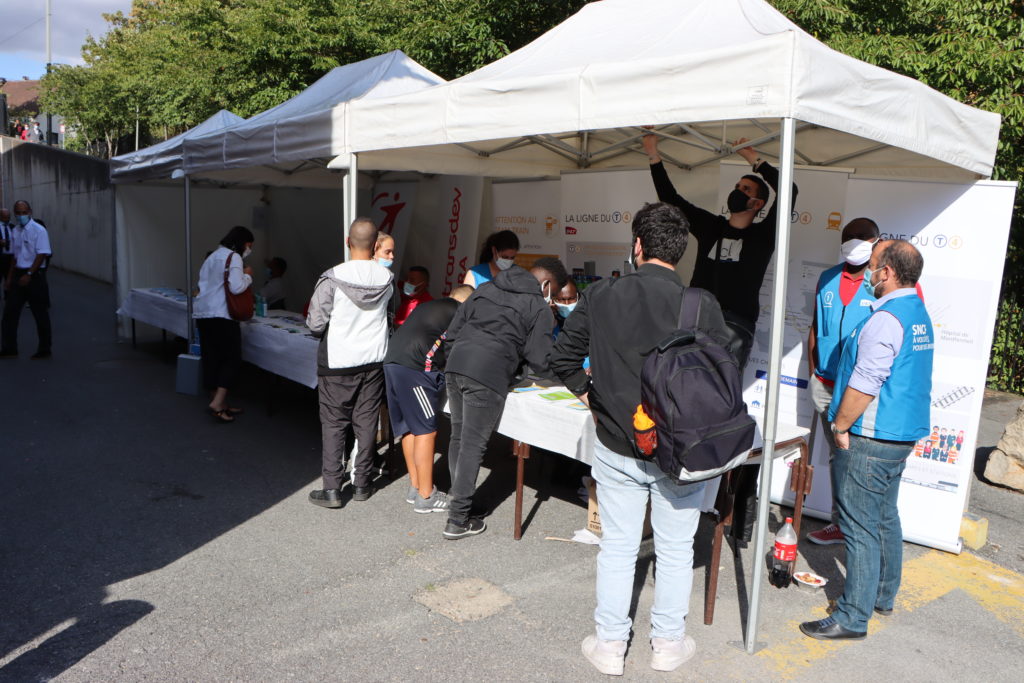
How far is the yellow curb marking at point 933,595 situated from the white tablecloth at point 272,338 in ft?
12.6

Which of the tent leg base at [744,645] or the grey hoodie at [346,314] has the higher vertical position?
the grey hoodie at [346,314]

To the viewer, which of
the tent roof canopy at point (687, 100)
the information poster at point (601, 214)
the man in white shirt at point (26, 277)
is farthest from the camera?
the man in white shirt at point (26, 277)

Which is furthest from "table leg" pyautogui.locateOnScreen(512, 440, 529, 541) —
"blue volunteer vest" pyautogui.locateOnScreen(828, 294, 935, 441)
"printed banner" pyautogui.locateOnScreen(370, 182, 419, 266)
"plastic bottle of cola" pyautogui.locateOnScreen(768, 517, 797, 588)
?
"printed banner" pyautogui.locateOnScreen(370, 182, 419, 266)

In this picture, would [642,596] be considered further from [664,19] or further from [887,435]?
[664,19]

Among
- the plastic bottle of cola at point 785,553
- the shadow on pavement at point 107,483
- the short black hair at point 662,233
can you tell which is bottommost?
the shadow on pavement at point 107,483

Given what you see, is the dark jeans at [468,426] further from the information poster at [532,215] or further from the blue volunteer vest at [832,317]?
the information poster at [532,215]

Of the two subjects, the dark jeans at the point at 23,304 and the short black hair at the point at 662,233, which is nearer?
the short black hair at the point at 662,233

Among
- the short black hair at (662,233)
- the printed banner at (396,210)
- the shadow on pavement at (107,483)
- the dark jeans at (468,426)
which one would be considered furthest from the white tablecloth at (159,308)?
the short black hair at (662,233)

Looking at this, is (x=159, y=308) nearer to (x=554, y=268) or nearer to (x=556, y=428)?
(x=554, y=268)

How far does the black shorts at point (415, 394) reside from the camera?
4.65 metres

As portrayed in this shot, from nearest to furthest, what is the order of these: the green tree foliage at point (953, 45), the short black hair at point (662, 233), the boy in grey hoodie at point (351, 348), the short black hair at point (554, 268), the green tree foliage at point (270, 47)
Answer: the short black hair at point (662, 233) → the boy in grey hoodie at point (351, 348) → the short black hair at point (554, 268) → the green tree foliage at point (953, 45) → the green tree foliage at point (270, 47)

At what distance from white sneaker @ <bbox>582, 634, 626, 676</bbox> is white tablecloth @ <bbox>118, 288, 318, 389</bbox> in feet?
11.4

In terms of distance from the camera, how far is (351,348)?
15.6ft

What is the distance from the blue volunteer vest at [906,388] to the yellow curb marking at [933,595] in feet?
3.02
